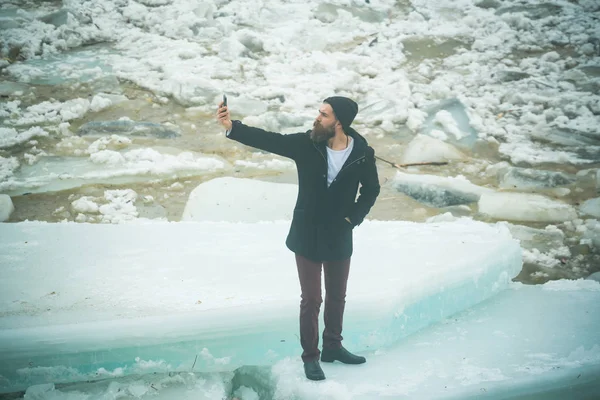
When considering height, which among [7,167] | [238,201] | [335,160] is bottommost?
[7,167]

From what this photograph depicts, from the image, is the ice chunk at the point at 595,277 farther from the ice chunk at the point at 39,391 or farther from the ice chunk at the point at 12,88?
the ice chunk at the point at 12,88

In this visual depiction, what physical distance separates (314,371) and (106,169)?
3.21 m

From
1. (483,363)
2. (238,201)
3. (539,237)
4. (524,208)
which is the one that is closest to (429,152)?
(524,208)

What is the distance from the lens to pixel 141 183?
4.91 m

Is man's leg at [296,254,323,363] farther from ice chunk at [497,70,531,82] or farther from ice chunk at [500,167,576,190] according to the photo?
ice chunk at [497,70,531,82]

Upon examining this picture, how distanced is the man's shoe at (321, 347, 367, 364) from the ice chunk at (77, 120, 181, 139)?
3656 millimetres

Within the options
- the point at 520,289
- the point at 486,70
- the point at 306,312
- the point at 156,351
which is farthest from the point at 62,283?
the point at 486,70

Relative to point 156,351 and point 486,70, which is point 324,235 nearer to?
point 156,351

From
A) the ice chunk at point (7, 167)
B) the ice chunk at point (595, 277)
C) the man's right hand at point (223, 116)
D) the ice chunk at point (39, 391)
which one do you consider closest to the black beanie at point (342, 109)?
the man's right hand at point (223, 116)

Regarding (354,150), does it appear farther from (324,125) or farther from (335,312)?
(335,312)

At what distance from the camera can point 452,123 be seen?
5.89 meters

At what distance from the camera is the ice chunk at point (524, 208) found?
4.52 metres

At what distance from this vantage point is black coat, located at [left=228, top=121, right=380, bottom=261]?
2338 millimetres

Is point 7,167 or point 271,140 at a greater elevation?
point 271,140
